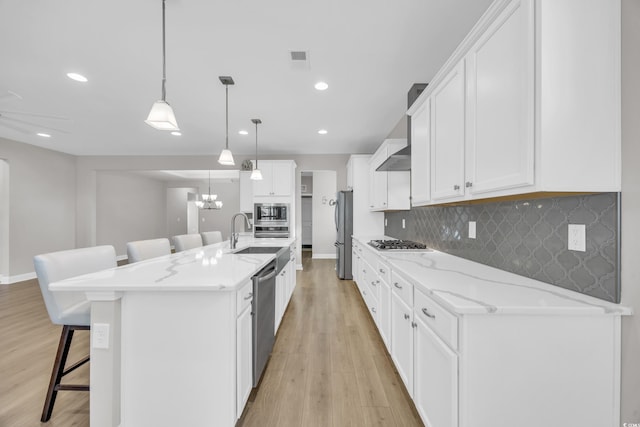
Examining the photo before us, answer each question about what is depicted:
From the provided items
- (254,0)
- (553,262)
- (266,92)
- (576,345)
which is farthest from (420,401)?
(266,92)

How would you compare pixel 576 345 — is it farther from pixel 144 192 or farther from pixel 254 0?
pixel 144 192

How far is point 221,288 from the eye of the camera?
130 cm

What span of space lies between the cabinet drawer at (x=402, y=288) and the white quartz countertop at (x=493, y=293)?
7cm

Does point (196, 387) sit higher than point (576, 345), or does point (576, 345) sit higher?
point (576, 345)

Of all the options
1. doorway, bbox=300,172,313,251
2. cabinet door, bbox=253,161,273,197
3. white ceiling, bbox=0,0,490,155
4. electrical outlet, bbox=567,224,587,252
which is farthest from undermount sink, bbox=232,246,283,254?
doorway, bbox=300,172,313,251

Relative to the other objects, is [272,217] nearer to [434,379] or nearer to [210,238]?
[210,238]

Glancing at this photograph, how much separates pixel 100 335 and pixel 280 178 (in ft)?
13.9

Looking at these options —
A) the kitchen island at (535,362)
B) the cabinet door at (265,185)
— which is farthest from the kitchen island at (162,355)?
the cabinet door at (265,185)

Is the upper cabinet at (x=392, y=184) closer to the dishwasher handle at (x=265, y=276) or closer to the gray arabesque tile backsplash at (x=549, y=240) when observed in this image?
the gray arabesque tile backsplash at (x=549, y=240)

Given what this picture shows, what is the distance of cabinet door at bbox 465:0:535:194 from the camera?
3.33 feet

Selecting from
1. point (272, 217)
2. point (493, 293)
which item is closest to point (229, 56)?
point (493, 293)

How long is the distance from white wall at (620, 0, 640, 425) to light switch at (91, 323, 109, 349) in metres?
2.28

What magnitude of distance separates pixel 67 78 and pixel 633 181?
4375mm

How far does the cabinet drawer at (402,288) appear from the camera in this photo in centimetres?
158
